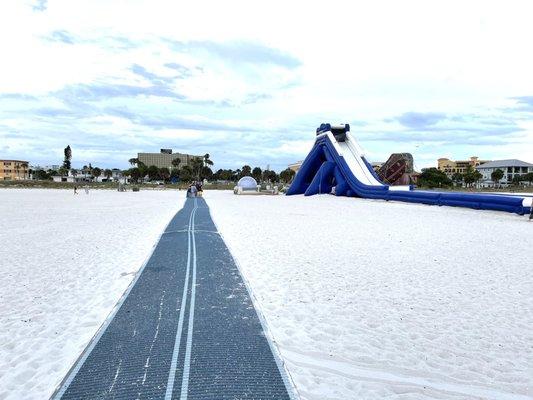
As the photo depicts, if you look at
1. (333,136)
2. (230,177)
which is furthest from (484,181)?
(333,136)

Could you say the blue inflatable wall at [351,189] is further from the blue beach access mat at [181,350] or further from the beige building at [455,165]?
the beige building at [455,165]

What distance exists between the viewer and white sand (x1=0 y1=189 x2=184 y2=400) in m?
3.77

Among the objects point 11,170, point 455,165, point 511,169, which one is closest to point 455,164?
point 455,165

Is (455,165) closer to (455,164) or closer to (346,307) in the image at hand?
(455,164)

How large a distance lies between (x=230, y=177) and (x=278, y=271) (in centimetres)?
12250

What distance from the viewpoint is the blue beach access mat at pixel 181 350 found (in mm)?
3406

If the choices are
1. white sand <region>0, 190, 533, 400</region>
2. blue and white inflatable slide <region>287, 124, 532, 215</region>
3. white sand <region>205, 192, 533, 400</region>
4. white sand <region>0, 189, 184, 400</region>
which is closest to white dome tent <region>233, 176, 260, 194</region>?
blue and white inflatable slide <region>287, 124, 532, 215</region>

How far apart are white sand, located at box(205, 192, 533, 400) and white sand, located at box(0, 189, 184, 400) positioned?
7.16 ft

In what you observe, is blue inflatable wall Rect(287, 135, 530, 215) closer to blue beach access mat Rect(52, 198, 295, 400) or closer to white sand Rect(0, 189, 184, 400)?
white sand Rect(0, 189, 184, 400)

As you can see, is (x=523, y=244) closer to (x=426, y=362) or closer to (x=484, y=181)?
(x=426, y=362)

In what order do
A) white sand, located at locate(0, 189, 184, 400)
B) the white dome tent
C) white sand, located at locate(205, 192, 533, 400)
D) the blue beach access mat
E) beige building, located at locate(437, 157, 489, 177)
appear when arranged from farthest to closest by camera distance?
beige building, located at locate(437, 157, 489, 177) < the white dome tent < white sand, located at locate(0, 189, 184, 400) < white sand, located at locate(205, 192, 533, 400) < the blue beach access mat

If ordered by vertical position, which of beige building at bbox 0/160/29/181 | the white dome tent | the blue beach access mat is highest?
beige building at bbox 0/160/29/181

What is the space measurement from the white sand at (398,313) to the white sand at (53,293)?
7.16 ft

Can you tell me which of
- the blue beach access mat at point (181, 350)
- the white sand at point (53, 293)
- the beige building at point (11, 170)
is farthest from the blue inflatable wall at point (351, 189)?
the beige building at point (11, 170)
